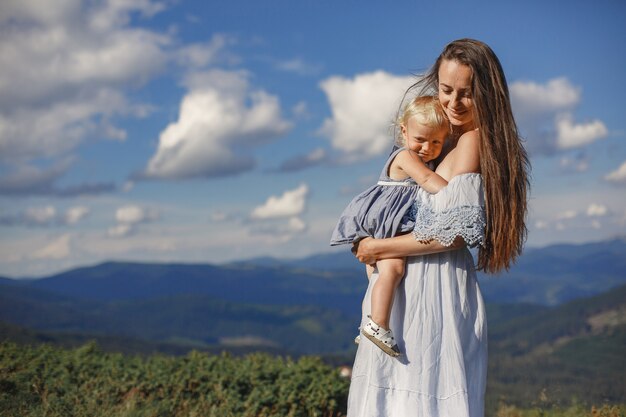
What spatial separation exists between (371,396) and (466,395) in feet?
1.45

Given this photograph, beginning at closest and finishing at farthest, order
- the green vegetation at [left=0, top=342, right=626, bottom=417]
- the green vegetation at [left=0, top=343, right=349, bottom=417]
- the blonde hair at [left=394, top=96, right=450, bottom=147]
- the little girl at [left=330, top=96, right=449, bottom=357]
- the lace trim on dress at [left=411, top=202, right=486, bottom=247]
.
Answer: the lace trim on dress at [left=411, top=202, right=486, bottom=247]
the little girl at [left=330, top=96, right=449, bottom=357]
the blonde hair at [left=394, top=96, right=450, bottom=147]
the green vegetation at [left=0, top=342, right=626, bottom=417]
the green vegetation at [left=0, top=343, right=349, bottom=417]

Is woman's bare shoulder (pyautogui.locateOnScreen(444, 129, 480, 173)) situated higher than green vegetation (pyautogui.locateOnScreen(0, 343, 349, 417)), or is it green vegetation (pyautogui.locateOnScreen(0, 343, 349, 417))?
woman's bare shoulder (pyautogui.locateOnScreen(444, 129, 480, 173))

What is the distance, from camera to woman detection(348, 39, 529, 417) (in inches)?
127

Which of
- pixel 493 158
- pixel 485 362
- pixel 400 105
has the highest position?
pixel 400 105

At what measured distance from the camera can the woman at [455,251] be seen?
3.23 m

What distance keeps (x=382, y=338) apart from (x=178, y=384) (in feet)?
15.6

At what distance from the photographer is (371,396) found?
3.30 m

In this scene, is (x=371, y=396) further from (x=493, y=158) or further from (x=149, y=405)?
(x=149, y=405)

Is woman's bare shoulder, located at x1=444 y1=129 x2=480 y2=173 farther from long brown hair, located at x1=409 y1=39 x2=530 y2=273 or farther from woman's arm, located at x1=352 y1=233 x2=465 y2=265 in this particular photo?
woman's arm, located at x1=352 y1=233 x2=465 y2=265

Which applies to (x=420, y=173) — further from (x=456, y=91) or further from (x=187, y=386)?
(x=187, y=386)

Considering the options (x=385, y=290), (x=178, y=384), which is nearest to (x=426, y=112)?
(x=385, y=290)

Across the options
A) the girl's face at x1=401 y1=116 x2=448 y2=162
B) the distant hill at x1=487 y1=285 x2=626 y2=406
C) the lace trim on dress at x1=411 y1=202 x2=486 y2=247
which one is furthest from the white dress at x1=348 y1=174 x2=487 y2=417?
the distant hill at x1=487 y1=285 x2=626 y2=406

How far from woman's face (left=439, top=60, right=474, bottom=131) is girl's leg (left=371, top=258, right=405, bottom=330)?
76 centimetres

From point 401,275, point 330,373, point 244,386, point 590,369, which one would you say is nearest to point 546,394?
point 330,373
